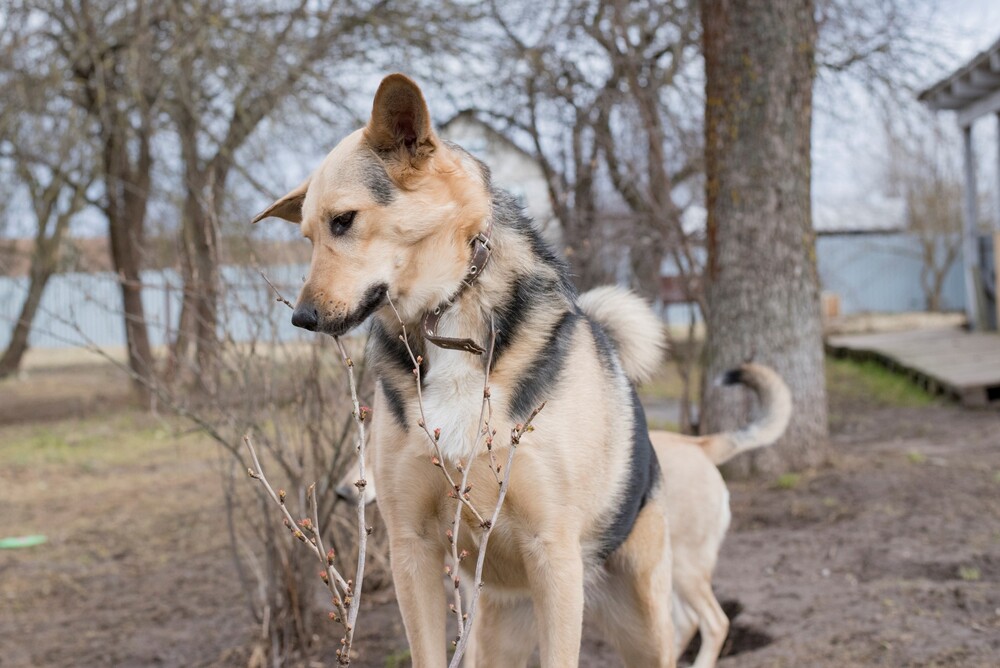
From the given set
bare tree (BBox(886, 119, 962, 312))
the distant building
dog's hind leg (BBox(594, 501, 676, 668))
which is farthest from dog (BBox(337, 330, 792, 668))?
bare tree (BBox(886, 119, 962, 312))

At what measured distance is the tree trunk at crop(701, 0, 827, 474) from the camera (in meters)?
7.17

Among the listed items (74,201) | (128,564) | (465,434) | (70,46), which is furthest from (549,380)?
(74,201)

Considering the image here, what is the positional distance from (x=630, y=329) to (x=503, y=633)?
3.84ft

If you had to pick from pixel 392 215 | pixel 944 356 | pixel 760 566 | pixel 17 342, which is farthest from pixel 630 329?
pixel 17 342

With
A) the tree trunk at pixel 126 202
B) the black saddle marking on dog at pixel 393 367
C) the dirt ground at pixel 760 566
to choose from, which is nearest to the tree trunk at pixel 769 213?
the dirt ground at pixel 760 566

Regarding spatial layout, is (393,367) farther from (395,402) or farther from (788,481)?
(788,481)

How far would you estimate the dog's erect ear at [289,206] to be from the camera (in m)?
2.96

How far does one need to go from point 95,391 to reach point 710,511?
15.8m

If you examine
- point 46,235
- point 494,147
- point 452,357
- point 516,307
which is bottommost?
point 452,357

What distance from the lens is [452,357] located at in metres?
2.62

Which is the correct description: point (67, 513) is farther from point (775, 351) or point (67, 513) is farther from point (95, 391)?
point (95, 391)

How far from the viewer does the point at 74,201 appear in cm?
1652

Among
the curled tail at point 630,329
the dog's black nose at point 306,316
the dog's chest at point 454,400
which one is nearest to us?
the dog's black nose at point 306,316

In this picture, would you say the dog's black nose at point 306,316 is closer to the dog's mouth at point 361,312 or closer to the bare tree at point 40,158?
the dog's mouth at point 361,312
